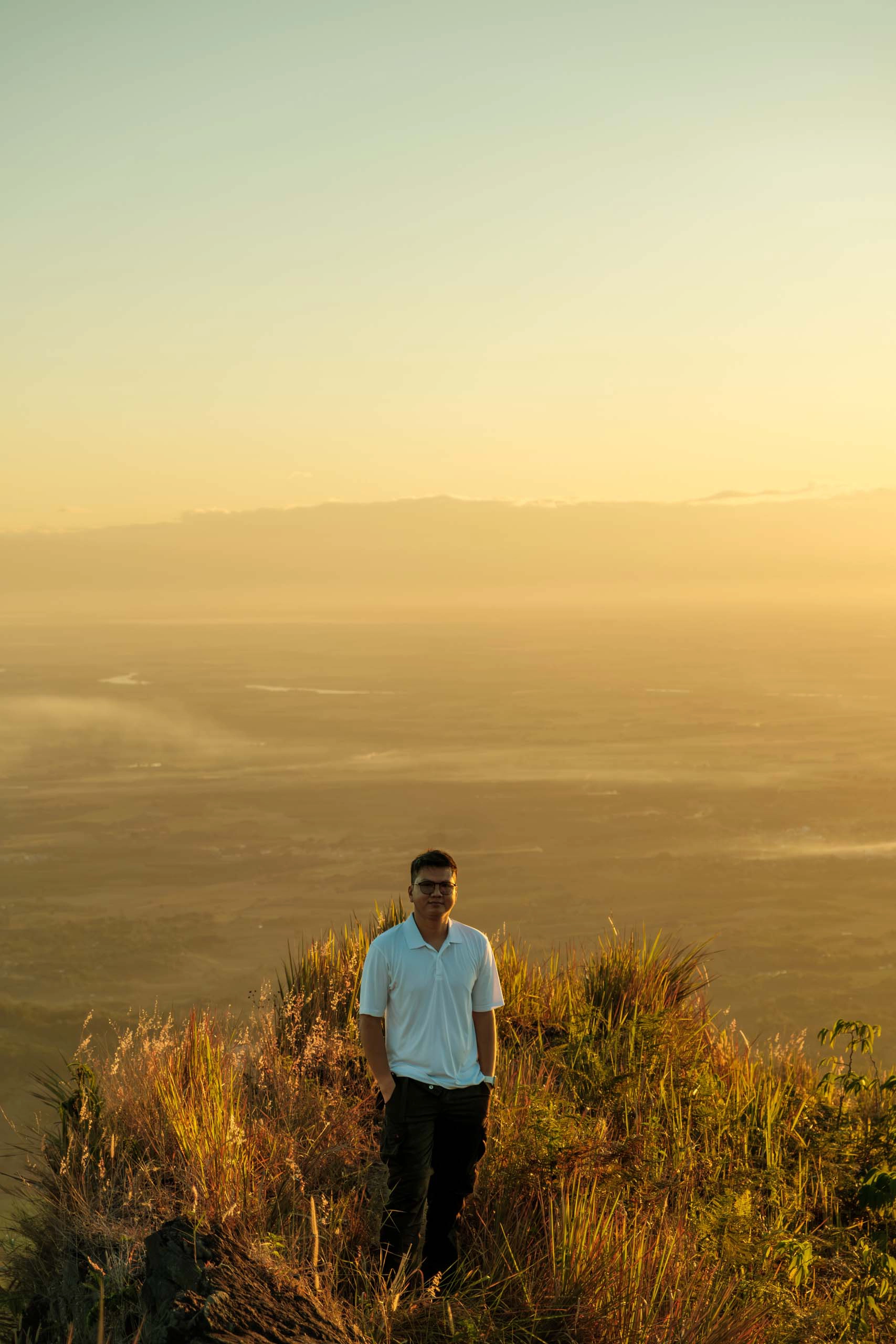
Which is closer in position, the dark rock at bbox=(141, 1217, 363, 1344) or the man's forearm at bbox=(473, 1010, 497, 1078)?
the dark rock at bbox=(141, 1217, 363, 1344)

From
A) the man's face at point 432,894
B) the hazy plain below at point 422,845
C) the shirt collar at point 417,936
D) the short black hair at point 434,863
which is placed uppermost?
the short black hair at point 434,863

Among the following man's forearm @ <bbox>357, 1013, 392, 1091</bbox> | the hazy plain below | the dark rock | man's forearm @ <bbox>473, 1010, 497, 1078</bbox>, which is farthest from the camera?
the hazy plain below

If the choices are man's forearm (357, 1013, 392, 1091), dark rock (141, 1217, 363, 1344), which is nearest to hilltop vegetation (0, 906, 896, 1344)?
dark rock (141, 1217, 363, 1344)

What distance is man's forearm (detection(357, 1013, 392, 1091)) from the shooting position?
4.76 metres

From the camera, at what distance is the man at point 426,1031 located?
4812 mm

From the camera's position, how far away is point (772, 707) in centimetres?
18238

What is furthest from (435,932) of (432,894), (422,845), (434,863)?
(422,845)

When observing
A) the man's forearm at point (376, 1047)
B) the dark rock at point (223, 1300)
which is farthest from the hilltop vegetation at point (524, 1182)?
the man's forearm at point (376, 1047)

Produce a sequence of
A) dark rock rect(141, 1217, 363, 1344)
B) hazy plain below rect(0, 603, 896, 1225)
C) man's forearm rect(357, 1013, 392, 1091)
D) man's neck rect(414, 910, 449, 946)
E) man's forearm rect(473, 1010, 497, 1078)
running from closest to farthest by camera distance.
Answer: dark rock rect(141, 1217, 363, 1344), man's forearm rect(357, 1013, 392, 1091), man's neck rect(414, 910, 449, 946), man's forearm rect(473, 1010, 497, 1078), hazy plain below rect(0, 603, 896, 1225)

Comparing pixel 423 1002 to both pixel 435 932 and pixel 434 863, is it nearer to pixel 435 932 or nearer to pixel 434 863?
pixel 435 932

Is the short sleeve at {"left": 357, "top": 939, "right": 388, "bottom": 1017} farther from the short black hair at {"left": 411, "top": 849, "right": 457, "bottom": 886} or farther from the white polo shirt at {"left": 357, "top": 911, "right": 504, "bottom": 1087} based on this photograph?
the short black hair at {"left": 411, "top": 849, "right": 457, "bottom": 886}

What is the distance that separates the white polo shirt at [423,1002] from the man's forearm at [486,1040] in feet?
0.22

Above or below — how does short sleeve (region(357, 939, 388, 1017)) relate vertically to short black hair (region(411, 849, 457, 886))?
below

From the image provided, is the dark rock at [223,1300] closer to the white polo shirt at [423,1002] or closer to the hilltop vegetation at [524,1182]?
the hilltop vegetation at [524,1182]
